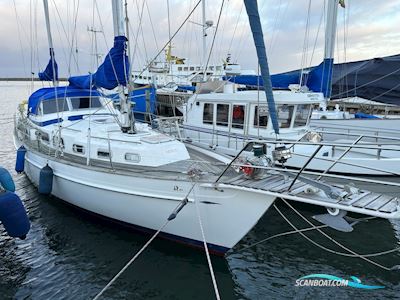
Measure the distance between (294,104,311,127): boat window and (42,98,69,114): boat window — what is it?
7.48 m

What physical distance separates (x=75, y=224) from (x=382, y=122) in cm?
1083

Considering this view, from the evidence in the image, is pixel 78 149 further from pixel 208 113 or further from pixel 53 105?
pixel 208 113

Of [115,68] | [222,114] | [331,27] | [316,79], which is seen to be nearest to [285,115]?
[222,114]

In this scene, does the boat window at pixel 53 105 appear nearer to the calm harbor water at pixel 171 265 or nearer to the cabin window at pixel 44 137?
the cabin window at pixel 44 137

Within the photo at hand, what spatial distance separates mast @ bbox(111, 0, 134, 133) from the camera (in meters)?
7.84

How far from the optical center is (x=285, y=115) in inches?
404

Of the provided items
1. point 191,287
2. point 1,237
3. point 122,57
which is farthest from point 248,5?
point 1,237

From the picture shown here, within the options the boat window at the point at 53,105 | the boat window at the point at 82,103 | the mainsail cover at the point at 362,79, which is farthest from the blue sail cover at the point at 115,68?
the mainsail cover at the point at 362,79

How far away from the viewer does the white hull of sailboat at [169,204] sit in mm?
6008

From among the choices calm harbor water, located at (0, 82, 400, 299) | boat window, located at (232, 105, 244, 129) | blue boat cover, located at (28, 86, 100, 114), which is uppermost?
blue boat cover, located at (28, 86, 100, 114)

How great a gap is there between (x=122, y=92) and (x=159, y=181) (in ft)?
9.67

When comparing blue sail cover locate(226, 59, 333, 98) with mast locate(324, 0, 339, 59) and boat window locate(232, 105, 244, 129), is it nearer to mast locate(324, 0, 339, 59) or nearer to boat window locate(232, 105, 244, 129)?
mast locate(324, 0, 339, 59)

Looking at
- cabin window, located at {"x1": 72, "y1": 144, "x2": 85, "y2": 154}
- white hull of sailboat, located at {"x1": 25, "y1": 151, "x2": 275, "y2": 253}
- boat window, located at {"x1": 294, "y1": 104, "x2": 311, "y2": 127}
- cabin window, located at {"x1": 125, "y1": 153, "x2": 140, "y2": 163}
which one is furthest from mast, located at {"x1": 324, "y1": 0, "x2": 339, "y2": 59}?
cabin window, located at {"x1": 72, "y1": 144, "x2": 85, "y2": 154}

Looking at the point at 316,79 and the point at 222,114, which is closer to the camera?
the point at 222,114
